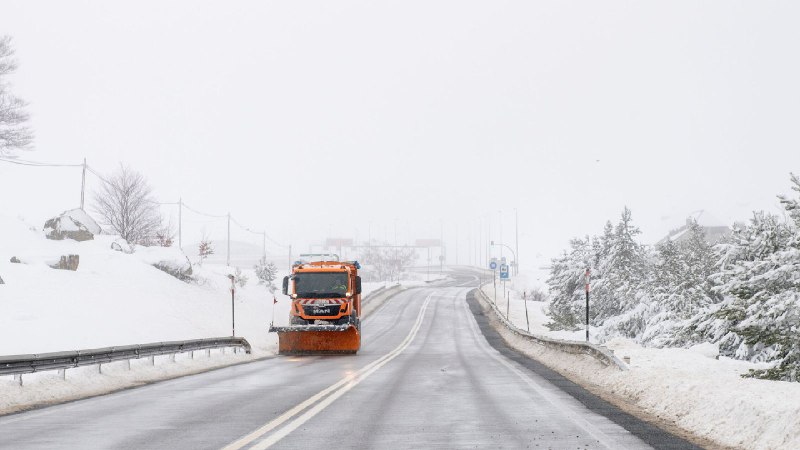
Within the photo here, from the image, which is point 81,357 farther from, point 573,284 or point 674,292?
point 573,284

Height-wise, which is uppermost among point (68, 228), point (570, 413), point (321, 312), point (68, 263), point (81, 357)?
point (68, 228)

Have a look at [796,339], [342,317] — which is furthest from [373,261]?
[796,339]

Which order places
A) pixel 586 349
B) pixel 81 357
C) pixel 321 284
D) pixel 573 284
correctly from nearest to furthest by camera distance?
1. pixel 81 357
2. pixel 586 349
3. pixel 321 284
4. pixel 573 284

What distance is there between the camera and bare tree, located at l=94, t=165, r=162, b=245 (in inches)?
3135

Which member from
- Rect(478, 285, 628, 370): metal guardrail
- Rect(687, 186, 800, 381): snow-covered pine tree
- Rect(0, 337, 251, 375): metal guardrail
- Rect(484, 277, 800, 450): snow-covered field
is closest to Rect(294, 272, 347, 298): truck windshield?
Rect(0, 337, 251, 375): metal guardrail

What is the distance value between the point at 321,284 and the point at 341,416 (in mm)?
19482

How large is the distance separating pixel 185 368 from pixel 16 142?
40.7m

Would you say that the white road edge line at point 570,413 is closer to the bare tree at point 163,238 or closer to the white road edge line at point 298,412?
the white road edge line at point 298,412

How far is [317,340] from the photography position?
2947 centimetres

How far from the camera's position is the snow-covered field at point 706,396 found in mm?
8484

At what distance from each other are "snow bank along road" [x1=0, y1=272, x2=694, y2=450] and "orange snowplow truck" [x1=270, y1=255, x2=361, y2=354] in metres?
10.5

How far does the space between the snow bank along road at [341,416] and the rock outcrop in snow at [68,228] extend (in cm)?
3291

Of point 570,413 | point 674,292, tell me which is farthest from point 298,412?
point 674,292

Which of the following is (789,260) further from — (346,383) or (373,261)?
(373,261)
